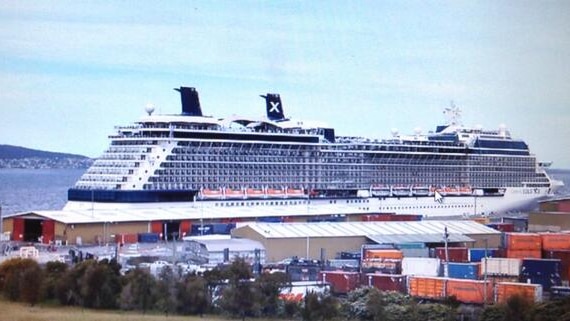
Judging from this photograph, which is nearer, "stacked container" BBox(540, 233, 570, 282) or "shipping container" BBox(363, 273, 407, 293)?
"shipping container" BBox(363, 273, 407, 293)

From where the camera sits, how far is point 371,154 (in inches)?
949

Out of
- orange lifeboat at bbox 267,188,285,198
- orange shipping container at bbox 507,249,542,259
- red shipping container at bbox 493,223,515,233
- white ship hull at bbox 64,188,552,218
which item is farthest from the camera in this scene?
orange lifeboat at bbox 267,188,285,198

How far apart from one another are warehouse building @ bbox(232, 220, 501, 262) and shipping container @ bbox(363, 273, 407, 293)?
101 inches

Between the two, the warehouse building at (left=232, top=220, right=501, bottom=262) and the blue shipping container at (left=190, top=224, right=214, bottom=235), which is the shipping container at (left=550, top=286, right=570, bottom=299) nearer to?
the warehouse building at (left=232, top=220, right=501, bottom=262)

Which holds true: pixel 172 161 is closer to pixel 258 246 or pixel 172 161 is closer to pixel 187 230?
pixel 187 230

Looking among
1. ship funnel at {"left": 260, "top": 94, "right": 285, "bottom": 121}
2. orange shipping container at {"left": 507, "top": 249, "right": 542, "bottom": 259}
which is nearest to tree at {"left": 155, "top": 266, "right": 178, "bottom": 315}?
orange shipping container at {"left": 507, "top": 249, "right": 542, "bottom": 259}

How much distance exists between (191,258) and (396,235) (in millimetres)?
4000

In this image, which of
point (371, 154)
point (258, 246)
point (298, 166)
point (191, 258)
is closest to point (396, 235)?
point (258, 246)

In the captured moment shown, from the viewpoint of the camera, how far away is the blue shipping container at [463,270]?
13.0 metres

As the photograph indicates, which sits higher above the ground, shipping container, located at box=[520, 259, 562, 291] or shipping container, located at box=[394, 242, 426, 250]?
shipping container, located at box=[394, 242, 426, 250]

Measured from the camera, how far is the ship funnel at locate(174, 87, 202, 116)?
72.2 ft

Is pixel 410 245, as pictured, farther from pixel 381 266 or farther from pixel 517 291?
pixel 517 291

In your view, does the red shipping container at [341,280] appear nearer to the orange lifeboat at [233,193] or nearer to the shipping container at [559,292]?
the shipping container at [559,292]

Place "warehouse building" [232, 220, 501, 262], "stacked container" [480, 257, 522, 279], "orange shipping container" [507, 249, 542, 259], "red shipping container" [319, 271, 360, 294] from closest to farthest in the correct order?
"red shipping container" [319, 271, 360, 294]
"stacked container" [480, 257, 522, 279]
"orange shipping container" [507, 249, 542, 259]
"warehouse building" [232, 220, 501, 262]
